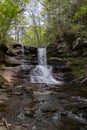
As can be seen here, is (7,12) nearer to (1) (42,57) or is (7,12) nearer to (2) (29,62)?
(2) (29,62)

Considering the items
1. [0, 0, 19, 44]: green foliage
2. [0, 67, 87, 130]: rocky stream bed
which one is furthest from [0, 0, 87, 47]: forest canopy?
[0, 67, 87, 130]: rocky stream bed

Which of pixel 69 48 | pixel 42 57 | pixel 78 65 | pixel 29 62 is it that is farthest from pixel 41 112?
pixel 42 57

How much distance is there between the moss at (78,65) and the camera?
1758 cm

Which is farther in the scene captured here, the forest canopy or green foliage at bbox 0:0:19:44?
the forest canopy

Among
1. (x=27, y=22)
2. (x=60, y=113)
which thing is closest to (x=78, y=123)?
(x=60, y=113)

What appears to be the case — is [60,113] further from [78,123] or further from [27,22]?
[27,22]

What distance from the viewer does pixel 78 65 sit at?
18.8 metres

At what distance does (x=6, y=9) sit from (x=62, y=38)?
28.0 ft

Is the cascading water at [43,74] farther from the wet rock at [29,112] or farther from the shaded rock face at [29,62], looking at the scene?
the wet rock at [29,112]

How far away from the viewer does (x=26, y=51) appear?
22078mm

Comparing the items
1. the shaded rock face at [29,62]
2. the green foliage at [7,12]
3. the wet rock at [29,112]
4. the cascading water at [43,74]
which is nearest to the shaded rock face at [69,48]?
the shaded rock face at [29,62]

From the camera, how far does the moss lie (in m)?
17.6

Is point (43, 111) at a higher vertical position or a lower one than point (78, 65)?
lower

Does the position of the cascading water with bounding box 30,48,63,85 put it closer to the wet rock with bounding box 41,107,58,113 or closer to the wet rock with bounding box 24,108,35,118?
the wet rock with bounding box 41,107,58,113
